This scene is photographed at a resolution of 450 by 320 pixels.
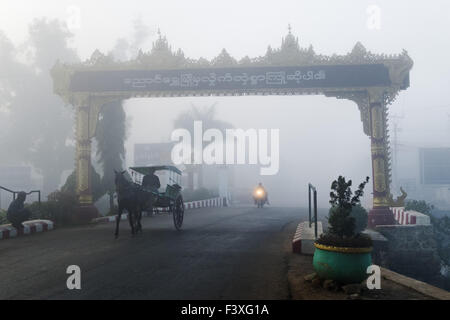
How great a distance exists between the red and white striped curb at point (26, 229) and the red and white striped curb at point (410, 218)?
13.3 m

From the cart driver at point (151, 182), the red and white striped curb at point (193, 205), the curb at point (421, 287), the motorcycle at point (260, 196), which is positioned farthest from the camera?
the motorcycle at point (260, 196)

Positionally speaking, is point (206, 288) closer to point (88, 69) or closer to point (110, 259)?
point (110, 259)

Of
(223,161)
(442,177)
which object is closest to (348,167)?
(442,177)

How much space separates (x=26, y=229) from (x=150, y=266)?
838 cm

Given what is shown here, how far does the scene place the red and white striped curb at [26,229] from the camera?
42.3ft

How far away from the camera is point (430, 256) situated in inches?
574

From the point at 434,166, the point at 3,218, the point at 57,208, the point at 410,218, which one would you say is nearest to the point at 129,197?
the point at 57,208

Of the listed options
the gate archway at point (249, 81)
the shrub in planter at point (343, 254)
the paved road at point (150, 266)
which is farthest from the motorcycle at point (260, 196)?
the shrub in planter at point (343, 254)

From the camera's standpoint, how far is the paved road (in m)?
5.71

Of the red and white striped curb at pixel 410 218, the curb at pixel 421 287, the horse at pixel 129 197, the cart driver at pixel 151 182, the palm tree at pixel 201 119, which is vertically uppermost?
the palm tree at pixel 201 119

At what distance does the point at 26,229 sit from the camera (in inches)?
546

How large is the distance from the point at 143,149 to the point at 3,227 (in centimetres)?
5510

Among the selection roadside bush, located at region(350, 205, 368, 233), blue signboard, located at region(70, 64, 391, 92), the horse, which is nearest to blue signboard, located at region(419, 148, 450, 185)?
blue signboard, located at region(70, 64, 391, 92)

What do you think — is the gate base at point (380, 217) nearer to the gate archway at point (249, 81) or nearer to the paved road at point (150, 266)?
the gate archway at point (249, 81)
